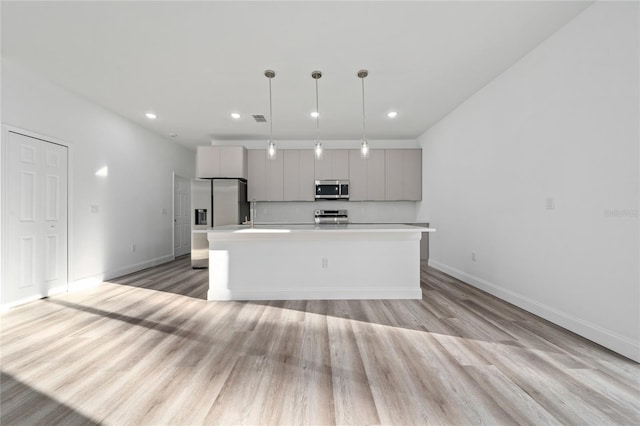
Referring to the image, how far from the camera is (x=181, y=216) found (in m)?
6.66

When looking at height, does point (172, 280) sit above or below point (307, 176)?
below

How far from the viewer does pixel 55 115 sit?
359 centimetres

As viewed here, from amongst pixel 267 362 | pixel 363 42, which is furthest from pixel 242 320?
pixel 363 42

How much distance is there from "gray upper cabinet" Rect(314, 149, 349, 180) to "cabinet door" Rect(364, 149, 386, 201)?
37cm

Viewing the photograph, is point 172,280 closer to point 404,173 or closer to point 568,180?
point 404,173

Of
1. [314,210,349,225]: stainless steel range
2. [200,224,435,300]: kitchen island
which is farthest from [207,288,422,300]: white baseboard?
[314,210,349,225]: stainless steel range

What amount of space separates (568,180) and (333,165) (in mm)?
4195

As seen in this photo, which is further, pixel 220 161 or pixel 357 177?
pixel 357 177

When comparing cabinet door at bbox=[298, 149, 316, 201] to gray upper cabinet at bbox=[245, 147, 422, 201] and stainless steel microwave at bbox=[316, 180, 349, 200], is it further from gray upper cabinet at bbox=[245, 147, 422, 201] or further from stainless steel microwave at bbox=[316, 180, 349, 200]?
stainless steel microwave at bbox=[316, 180, 349, 200]

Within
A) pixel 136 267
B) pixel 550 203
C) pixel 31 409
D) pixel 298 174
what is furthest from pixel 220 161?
pixel 550 203

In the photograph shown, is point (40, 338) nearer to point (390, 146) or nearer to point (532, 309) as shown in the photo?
point (532, 309)

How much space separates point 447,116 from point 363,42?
2.70m

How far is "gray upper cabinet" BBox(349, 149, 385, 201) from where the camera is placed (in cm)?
614

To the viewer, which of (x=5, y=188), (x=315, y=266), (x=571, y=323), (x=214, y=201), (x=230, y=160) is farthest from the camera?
(x=230, y=160)
